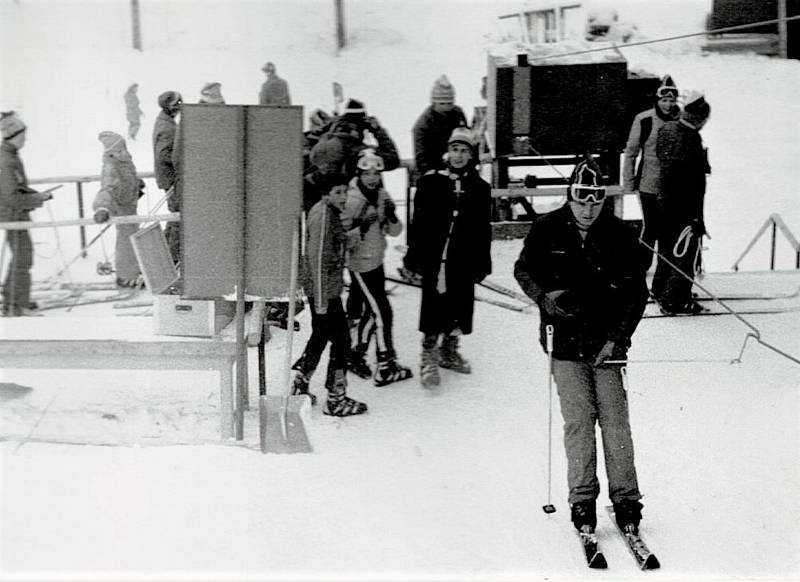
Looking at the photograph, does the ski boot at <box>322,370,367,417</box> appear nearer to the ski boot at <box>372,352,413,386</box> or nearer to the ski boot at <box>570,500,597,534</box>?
the ski boot at <box>372,352,413,386</box>

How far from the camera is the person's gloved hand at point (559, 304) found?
13.4 feet

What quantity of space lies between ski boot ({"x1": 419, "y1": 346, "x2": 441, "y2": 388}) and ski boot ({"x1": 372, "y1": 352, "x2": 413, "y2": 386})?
0.16 m

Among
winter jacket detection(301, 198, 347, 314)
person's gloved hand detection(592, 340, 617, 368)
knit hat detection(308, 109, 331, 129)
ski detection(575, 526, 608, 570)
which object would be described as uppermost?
knit hat detection(308, 109, 331, 129)

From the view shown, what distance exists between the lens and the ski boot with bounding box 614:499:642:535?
4.07 m

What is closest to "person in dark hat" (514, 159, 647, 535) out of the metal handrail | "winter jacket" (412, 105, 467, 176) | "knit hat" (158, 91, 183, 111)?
"winter jacket" (412, 105, 467, 176)

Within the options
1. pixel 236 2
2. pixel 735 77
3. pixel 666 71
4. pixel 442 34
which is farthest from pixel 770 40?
pixel 236 2

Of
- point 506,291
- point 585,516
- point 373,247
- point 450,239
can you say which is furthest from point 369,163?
point 585,516

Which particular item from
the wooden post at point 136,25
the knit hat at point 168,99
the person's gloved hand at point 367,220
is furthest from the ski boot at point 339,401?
the wooden post at point 136,25

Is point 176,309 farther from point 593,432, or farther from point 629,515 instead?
point 629,515

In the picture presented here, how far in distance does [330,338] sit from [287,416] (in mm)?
664

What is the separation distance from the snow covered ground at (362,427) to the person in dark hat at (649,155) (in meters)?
0.33

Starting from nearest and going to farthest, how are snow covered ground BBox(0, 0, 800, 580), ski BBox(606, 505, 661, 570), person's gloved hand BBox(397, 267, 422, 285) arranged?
ski BBox(606, 505, 661, 570), snow covered ground BBox(0, 0, 800, 580), person's gloved hand BBox(397, 267, 422, 285)

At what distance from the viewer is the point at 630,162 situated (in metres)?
7.06

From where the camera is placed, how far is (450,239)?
581 cm
